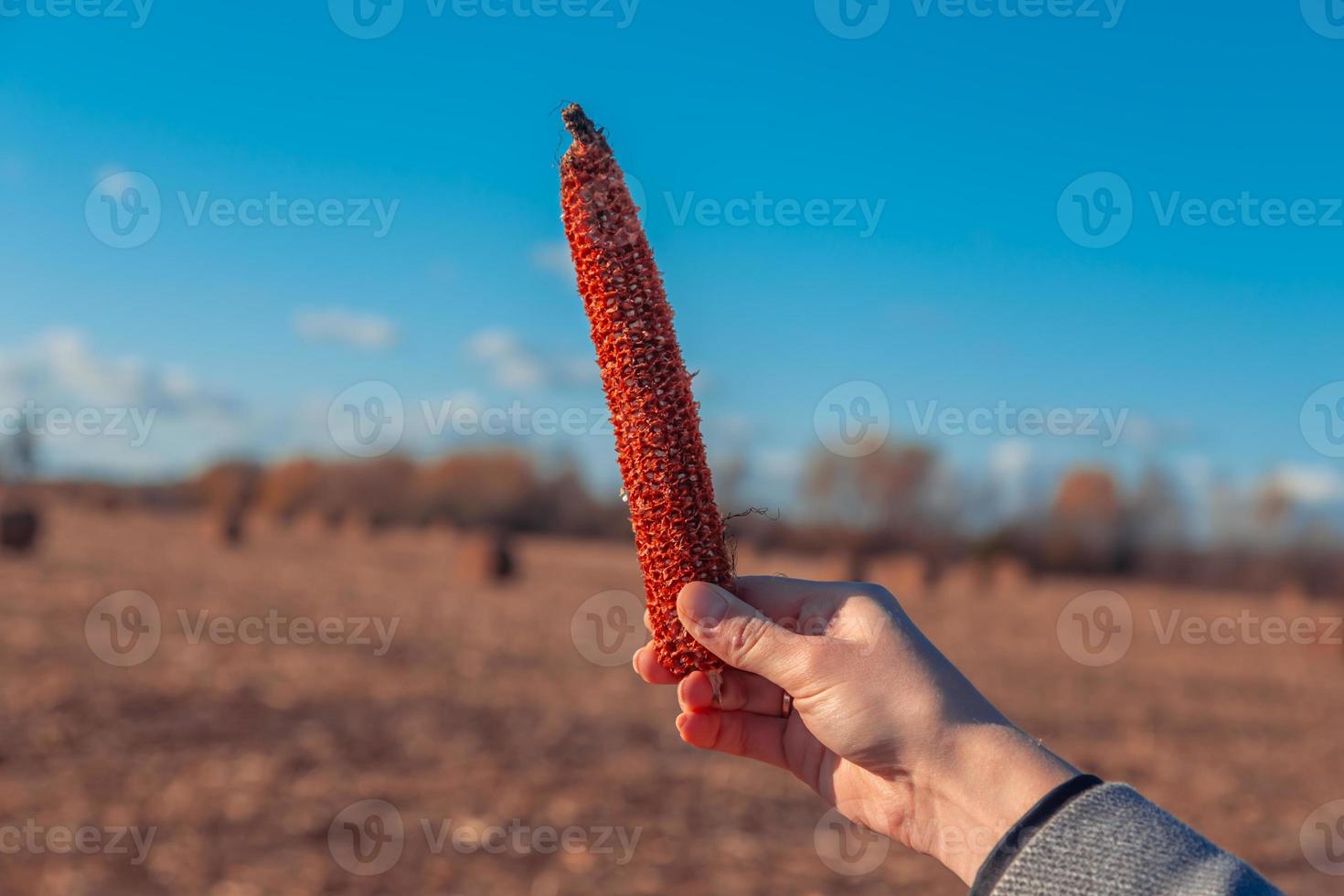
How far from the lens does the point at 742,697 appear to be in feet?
13.2

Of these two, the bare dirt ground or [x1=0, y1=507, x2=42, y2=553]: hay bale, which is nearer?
the bare dirt ground

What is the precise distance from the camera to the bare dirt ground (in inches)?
340

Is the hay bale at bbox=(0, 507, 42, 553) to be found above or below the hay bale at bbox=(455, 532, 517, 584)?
above

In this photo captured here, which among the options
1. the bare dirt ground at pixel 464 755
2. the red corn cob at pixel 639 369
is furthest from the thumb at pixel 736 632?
the bare dirt ground at pixel 464 755

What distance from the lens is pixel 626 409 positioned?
3268mm

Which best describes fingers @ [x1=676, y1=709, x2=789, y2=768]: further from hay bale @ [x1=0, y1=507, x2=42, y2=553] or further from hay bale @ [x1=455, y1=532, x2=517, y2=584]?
hay bale @ [x1=0, y1=507, x2=42, y2=553]

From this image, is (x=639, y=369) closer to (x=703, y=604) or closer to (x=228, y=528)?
(x=703, y=604)

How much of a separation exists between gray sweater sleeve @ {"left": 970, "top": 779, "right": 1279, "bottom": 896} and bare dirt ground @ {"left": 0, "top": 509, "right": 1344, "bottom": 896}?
624cm

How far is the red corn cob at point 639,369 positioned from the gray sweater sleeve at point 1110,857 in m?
1.25

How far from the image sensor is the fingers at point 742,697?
378 cm

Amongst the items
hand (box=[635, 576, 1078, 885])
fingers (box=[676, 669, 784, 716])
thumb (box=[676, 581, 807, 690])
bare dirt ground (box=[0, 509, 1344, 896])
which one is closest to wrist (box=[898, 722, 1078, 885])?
hand (box=[635, 576, 1078, 885])

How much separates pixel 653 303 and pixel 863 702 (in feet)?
4.72

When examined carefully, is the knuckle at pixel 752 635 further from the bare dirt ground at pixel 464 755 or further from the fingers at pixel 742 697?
the bare dirt ground at pixel 464 755

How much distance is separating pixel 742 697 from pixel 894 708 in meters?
0.85
